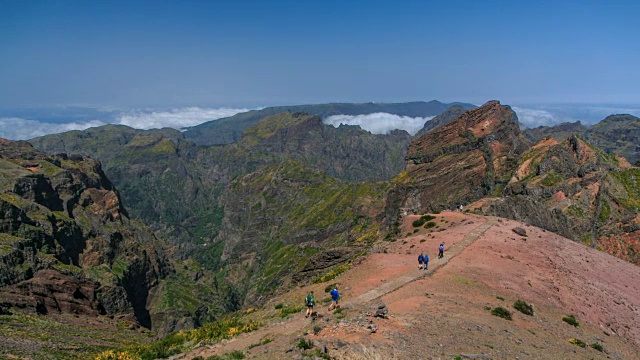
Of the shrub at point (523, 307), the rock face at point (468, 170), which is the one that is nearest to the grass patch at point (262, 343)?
the shrub at point (523, 307)

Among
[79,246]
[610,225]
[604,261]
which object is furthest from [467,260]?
[79,246]

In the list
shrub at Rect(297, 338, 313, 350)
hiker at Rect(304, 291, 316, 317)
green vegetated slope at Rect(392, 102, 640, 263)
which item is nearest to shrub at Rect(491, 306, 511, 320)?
hiker at Rect(304, 291, 316, 317)

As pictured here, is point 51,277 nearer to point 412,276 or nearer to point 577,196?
point 412,276

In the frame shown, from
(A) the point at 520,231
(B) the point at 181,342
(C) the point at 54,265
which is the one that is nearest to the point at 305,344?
(B) the point at 181,342

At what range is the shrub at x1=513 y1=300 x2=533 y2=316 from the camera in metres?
42.1

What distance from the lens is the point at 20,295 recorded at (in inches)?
2739

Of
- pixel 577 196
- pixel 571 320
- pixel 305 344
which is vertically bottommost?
pixel 577 196

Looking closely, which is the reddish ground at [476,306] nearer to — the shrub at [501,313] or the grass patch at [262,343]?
the grass patch at [262,343]

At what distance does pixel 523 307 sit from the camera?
4244 centimetres

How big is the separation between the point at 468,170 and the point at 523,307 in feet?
471

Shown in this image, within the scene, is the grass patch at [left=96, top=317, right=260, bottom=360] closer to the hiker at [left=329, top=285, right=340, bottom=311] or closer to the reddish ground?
the reddish ground

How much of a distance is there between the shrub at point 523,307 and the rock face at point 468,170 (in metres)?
123

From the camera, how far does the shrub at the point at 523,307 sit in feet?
138

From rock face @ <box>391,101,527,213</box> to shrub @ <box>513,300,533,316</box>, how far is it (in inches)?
4843
